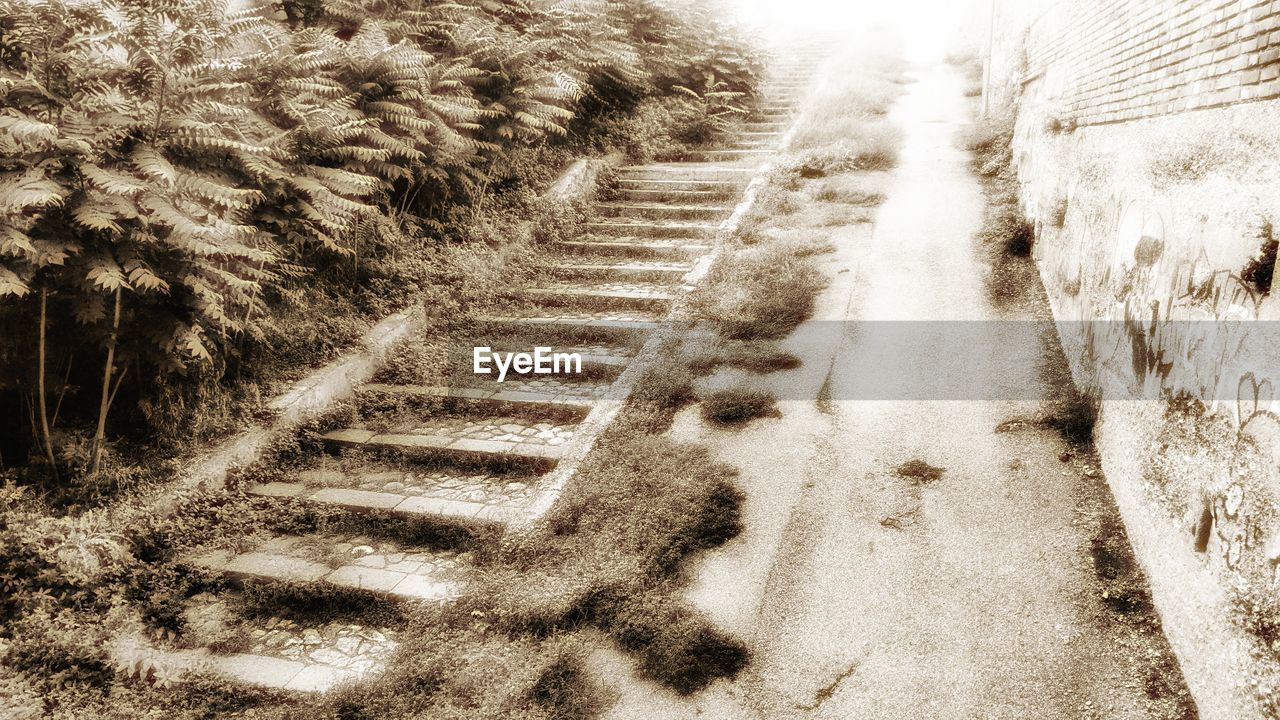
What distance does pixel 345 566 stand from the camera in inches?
178

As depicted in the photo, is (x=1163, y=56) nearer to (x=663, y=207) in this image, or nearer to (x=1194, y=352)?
(x=1194, y=352)

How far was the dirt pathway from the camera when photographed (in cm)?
338

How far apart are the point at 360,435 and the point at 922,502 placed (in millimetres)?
4068

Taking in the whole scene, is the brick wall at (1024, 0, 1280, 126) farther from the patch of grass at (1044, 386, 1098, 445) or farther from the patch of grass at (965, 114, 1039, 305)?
the patch of grass at (1044, 386, 1098, 445)

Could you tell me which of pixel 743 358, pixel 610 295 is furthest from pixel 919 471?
pixel 610 295

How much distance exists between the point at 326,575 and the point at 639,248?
5.19 meters

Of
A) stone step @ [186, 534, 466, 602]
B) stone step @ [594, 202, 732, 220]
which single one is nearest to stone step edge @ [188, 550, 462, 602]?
stone step @ [186, 534, 466, 602]

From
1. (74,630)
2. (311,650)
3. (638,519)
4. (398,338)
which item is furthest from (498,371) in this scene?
(74,630)

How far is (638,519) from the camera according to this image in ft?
15.0

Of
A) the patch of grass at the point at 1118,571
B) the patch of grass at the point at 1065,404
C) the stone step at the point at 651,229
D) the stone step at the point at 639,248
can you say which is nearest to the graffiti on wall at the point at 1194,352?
the patch of grass at the point at 1065,404

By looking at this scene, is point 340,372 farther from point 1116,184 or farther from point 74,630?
point 1116,184

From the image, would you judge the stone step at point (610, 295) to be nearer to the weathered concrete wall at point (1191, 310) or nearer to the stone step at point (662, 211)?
the stone step at point (662, 211)

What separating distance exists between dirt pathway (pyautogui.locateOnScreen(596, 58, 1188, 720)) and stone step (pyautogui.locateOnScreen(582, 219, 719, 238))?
3034 millimetres

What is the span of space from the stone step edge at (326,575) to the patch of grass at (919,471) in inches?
113
